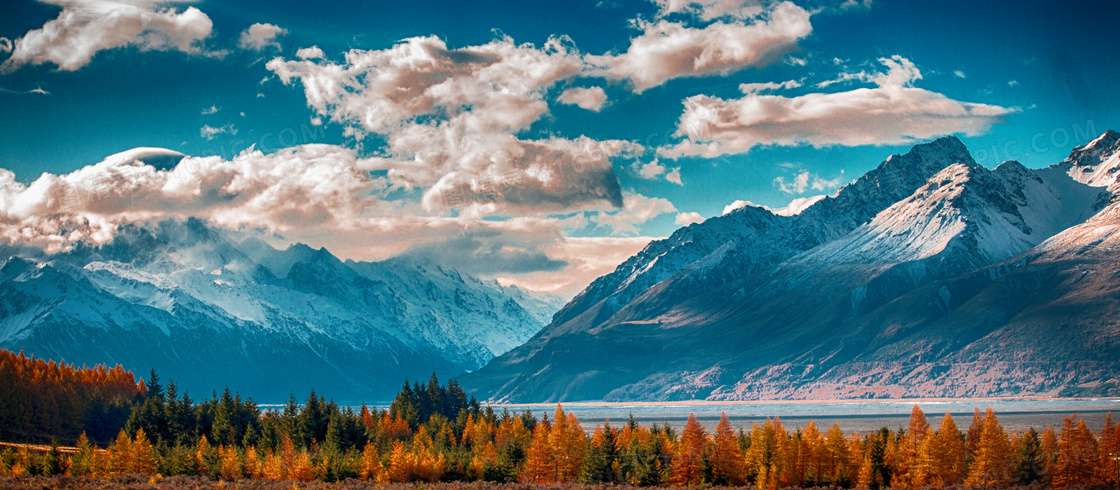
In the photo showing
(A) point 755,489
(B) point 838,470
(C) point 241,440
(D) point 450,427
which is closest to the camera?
(A) point 755,489

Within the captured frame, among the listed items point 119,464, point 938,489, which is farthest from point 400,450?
point 938,489

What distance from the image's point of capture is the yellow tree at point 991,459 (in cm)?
13650

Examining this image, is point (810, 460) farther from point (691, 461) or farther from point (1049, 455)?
point (1049, 455)

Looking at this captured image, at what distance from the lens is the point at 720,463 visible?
13962 cm

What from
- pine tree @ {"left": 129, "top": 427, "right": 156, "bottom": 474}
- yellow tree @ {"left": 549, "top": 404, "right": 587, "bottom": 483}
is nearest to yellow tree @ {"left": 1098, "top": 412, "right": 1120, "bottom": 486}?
yellow tree @ {"left": 549, "top": 404, "right": 587, "bottom": 483}

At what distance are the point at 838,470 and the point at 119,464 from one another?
335 ft

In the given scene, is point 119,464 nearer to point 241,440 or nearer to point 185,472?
point 185,472

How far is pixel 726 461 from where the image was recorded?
5517 inches

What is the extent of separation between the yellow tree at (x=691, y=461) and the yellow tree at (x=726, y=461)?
1942 millimetres

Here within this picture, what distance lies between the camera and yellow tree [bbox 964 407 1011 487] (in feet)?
448

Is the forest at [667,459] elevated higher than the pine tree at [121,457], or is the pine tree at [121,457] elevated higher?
the pine tree at [121,457]

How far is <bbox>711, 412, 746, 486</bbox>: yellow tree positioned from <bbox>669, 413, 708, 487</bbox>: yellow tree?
194 cm

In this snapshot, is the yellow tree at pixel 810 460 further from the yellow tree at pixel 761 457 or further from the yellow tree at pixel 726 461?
the yellow tree at pixel 726 461

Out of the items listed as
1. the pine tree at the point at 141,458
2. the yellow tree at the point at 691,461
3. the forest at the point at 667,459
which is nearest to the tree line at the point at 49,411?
the forest at the point at 667,459
